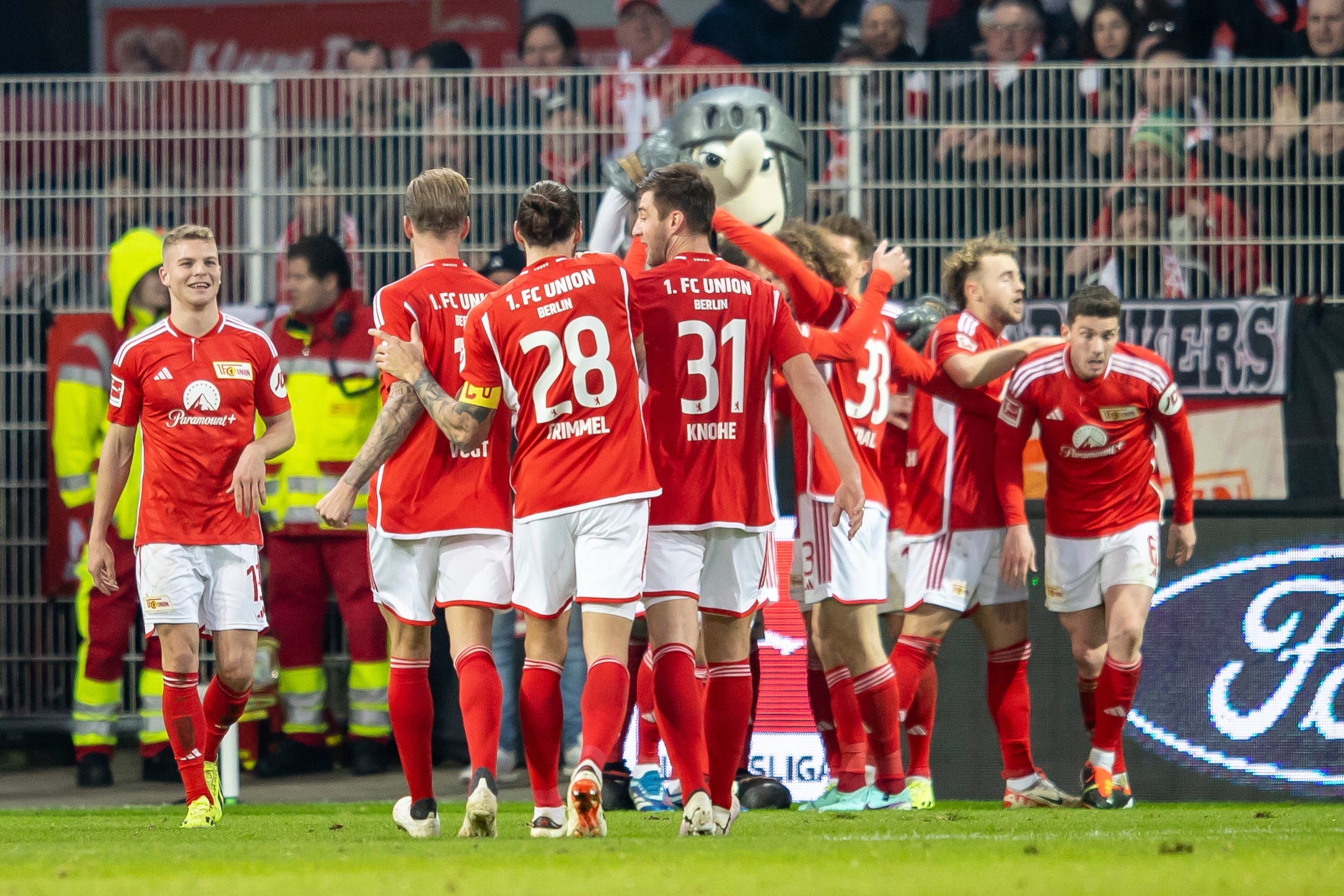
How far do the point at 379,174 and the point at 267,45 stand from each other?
4982 millimetres

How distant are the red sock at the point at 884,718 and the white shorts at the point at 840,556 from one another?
0.29 meters

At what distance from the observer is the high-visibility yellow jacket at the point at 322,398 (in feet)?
29.4

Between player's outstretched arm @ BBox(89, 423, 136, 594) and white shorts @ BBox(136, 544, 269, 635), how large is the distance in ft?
0.40

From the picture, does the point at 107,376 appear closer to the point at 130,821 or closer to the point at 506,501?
the point at 130,821

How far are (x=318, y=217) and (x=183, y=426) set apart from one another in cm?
254

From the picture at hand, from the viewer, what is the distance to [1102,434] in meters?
7.22

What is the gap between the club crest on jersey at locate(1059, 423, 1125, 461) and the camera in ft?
23.7

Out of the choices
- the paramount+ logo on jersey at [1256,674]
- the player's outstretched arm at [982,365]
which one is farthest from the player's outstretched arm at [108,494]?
the paramount+ logo on jersey at [1256,674]

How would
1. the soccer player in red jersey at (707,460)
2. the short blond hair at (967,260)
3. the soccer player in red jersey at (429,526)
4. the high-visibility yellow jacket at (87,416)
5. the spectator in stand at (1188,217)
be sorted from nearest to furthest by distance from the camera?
the soccer player in red jersey at (707,460), the soccer player in red jersey at (429,526), the short blond hair at (967,260), the spectator in stand at (1188,217), the high-visibility yellow jacket at (87,416)

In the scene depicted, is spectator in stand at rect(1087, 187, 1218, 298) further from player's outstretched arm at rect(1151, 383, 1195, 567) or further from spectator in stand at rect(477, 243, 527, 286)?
spectator in stand at rect(477, 243, 527, 286)

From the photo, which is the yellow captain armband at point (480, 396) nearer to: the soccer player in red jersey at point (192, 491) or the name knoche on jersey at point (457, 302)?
the name knoche on jersey at point (457, 302)

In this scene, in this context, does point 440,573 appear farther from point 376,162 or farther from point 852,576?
point 376,162

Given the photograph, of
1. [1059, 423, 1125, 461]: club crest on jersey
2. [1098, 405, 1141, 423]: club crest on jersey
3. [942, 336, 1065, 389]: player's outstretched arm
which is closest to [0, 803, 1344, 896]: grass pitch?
[1059, 423, 1125, 461]: club crest on jersey

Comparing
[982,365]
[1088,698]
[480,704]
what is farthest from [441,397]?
[1088,698]
